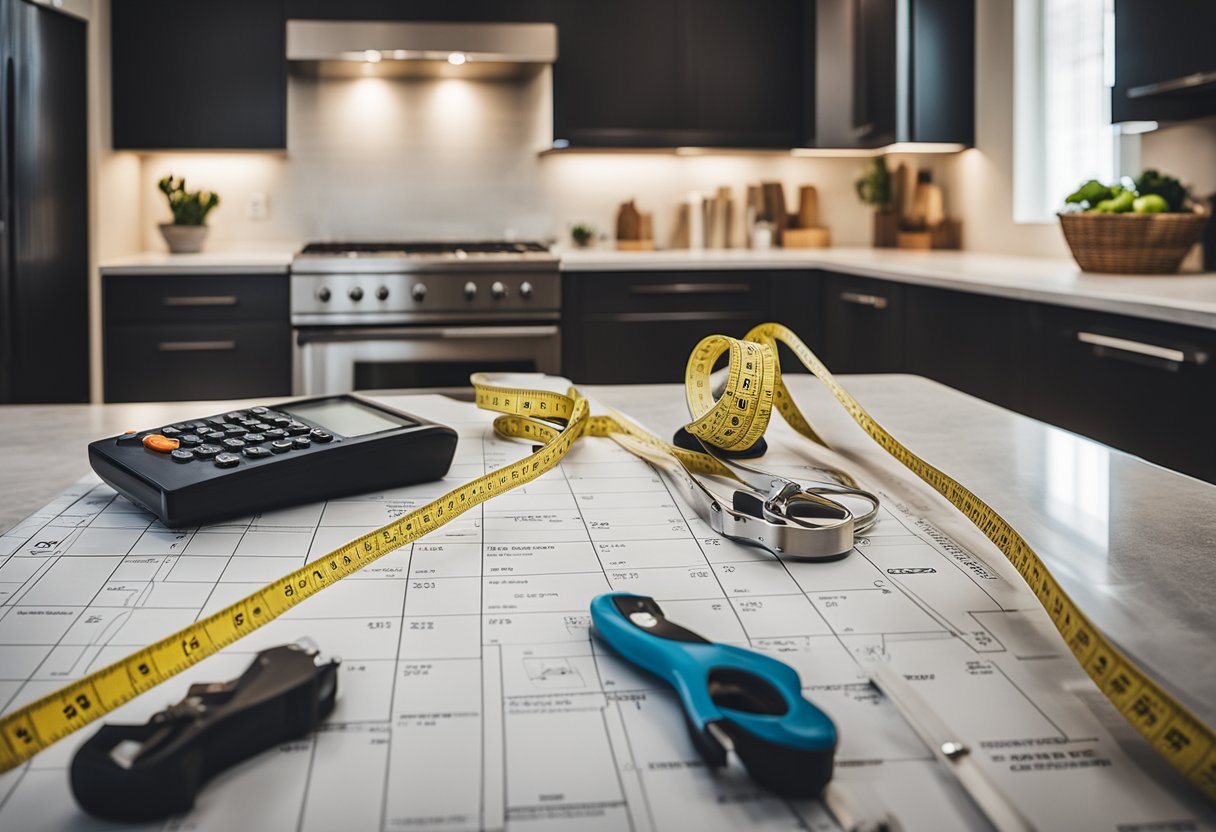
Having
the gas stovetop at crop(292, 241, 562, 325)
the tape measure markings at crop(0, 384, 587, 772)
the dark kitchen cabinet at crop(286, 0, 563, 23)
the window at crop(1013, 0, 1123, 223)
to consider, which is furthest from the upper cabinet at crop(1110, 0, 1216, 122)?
the tape measure markings at crop(0, 384, 587, 772)

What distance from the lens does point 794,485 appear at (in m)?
0.76

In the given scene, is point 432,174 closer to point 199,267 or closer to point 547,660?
point 199,267

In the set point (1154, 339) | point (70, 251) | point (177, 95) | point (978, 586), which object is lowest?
point (978, 586)

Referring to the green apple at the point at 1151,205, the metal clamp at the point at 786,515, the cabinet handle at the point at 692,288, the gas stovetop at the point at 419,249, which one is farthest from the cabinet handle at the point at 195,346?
the metal clamp at the point at 786,515

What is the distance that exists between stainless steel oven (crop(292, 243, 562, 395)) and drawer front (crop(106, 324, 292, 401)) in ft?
0.33

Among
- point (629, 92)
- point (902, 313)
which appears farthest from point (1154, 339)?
point (629, 92)

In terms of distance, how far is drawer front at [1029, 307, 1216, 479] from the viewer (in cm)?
204

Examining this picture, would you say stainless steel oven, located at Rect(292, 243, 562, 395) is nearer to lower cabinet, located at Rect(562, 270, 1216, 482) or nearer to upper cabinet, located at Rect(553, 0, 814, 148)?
lower cabinet, located at Rect(562, 270, 1216, 482)

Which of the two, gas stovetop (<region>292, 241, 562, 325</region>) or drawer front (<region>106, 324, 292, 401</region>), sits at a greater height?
gas stovetop (<region>292, 241, 562, 325</region>)

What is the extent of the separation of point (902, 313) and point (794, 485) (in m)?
2.63

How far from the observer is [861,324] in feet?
11.8

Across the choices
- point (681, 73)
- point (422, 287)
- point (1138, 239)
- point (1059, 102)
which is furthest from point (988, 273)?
point (422, 287)

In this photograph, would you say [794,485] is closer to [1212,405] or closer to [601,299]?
[1212,405]

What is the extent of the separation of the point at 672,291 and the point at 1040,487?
Result: 308 centimetres
